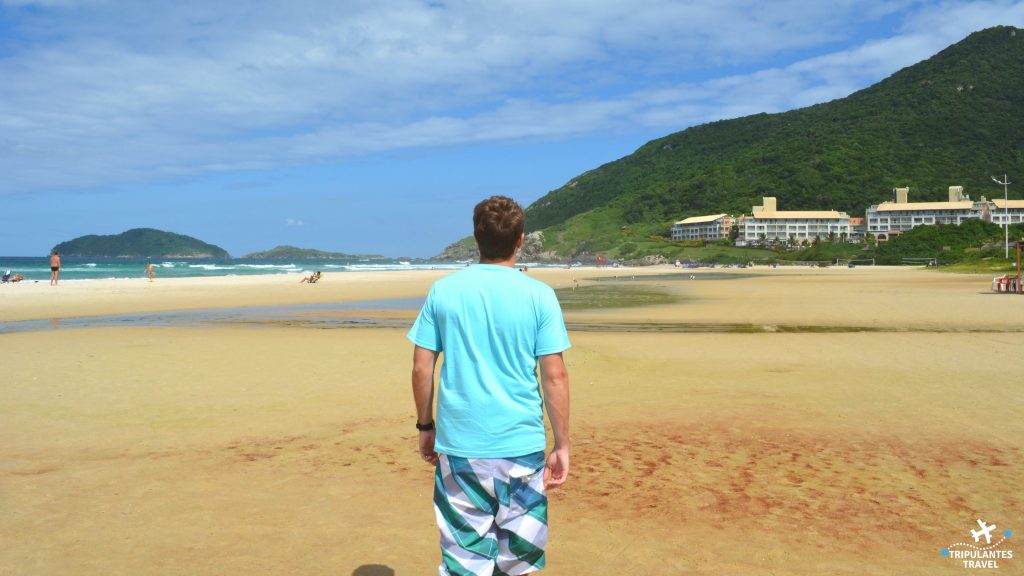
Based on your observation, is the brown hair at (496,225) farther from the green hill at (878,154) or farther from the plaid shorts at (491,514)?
the green hill at (878,154)

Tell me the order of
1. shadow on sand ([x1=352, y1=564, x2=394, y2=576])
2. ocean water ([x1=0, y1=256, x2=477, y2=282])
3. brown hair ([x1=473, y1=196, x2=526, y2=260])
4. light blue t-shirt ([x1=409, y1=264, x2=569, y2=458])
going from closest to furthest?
light blue t-shirt ([x1=409, y1=264, x2=569, y2=458]) → brown hair ([x1=473, y1=196, x2=526, y2=260]) → shadow on sand ([x1=352, y1=564, x2=394, y2=576]) → ocean water ([x1=0, y1=256, x2=477, y2=282])

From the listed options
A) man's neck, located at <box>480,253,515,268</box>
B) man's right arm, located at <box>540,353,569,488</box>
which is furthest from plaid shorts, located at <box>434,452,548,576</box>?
man's neck, located at <box>480,253,515,268</box>

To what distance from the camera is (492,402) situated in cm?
281

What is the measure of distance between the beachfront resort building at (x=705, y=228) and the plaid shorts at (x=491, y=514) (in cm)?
14016

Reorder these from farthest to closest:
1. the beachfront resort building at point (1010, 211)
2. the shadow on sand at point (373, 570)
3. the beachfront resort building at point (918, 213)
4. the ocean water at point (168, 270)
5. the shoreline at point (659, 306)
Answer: the beachfront resort building at point (1010, 211)
the beachfront resort building at point (918, 213)
the ocean water at point (168, 270)
the shoreline at point (659, 306)
the shadow on sand at point (373, 570)

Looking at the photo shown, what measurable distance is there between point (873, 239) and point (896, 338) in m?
118

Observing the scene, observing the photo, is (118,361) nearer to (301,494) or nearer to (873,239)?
(301,494)

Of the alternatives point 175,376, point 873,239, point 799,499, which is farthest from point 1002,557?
point 873,239

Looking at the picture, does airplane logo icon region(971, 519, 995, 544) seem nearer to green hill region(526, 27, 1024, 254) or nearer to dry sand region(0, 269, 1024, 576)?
dry sand region(0, 269, 1024, 576)

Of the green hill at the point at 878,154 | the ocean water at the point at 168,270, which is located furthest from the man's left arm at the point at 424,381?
the green hill at the point at 878,154

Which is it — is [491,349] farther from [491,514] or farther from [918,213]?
[918,213]

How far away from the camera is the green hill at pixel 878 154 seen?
5595 inches

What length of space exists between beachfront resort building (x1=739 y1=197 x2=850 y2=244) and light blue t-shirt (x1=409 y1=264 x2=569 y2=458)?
5384 inches

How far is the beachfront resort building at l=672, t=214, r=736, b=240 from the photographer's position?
140 metres
